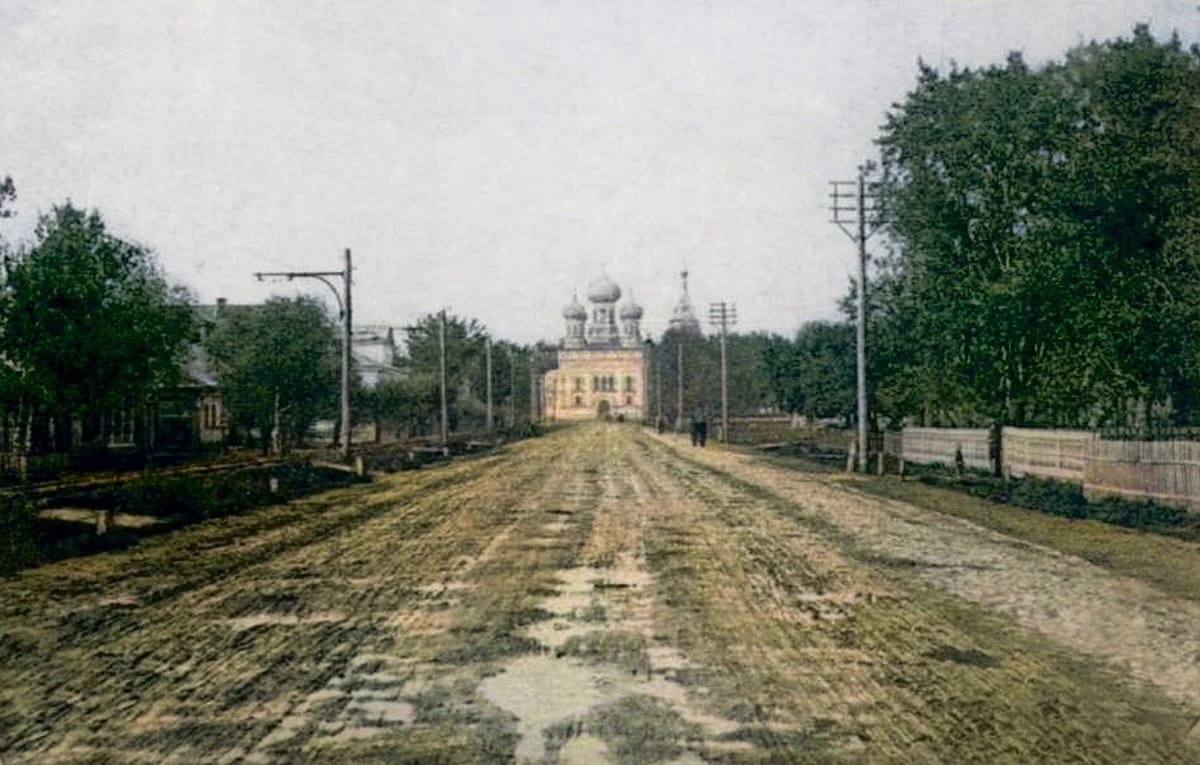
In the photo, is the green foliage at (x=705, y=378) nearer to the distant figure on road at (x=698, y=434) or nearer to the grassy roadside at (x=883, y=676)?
the distant figure on road at (x=698, y=434)

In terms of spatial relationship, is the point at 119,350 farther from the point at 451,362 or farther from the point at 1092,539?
the point at 451,362

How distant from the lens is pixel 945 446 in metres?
40.4

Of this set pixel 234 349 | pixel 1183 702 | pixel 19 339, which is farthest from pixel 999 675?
pixel 234 349

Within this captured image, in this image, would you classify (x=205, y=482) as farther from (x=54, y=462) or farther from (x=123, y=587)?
(x=123, y=587)

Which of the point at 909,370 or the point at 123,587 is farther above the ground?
the point at 909,370

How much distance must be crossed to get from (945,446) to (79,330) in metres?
28.4

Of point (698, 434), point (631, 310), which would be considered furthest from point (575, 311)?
point (698, 434)

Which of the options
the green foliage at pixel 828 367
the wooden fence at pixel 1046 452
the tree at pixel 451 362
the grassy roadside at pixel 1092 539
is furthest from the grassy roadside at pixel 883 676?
the tree at pixel 451 362

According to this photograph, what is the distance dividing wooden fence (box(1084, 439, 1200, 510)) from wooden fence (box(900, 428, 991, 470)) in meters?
→ 9.91

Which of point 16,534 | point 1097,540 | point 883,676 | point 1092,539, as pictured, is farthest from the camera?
point 1092,539

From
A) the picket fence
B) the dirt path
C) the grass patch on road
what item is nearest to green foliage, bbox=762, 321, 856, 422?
the picket fence

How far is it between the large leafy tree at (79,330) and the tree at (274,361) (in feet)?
40.1

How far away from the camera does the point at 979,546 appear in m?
17.1

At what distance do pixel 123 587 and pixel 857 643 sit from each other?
28.3 ft
